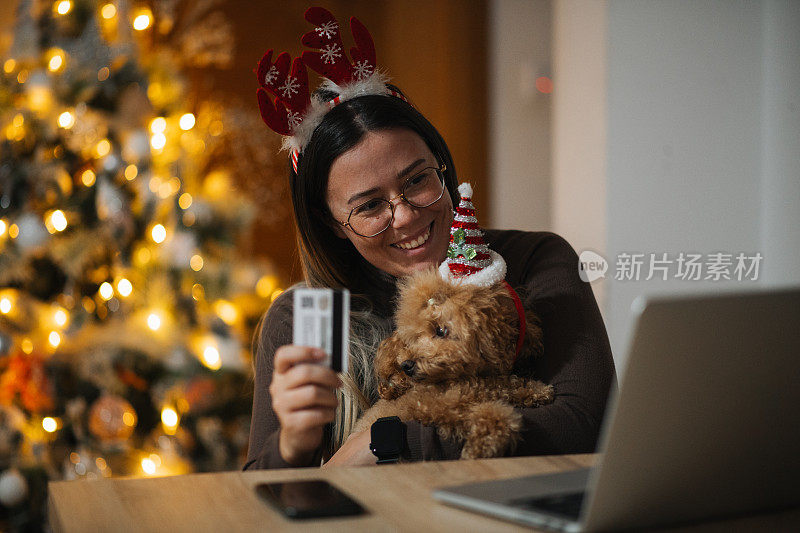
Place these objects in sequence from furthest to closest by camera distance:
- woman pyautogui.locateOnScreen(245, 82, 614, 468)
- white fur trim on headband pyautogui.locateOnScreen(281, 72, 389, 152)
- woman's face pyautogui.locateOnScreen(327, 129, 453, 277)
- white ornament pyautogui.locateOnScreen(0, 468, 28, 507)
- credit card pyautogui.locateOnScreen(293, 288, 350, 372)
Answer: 1. white ornament pyautogui.locateOnScreen(0, 468, 28, 507)
2. white fur trim on headband pyautogui.locateOnScreen(281, 72, 389, 152)
3. woman's face pyautogui.locateOnScreen(327, 129, 453, 277)
4. woman pyautogui.locateOnScreen(245, 82, 614, 468)
5. credit card pyautogui.locateOnScreen(293, 288, 350, 372)

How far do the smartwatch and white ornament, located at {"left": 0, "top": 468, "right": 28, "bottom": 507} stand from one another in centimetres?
174

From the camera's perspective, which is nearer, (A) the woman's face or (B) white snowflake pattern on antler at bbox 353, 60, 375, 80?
(A) the woman's face

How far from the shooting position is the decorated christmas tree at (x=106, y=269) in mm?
2451

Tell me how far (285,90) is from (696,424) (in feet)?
4.02

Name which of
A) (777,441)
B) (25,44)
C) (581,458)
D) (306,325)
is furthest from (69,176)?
(777,441)

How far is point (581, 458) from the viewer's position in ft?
3.01

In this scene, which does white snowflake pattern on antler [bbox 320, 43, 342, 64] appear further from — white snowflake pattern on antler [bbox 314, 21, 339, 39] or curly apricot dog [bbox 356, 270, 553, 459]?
curly apricot dog [bbox 356, 270, 553, 459]

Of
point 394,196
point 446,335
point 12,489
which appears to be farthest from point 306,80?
point 12,489

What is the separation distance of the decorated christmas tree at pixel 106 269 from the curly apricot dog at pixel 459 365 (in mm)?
1397

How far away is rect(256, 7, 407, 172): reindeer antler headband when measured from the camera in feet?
5.19

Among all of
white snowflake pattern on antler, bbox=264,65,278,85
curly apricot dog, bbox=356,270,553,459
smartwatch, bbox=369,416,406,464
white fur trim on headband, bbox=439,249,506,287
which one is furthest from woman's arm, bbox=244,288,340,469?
white snowflake pattern on antler, bbox=264,65,278,85

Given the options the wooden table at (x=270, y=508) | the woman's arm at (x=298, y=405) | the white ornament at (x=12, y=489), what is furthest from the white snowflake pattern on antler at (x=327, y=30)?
the white ornament at (x=12, y=489)

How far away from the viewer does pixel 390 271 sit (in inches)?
60.7

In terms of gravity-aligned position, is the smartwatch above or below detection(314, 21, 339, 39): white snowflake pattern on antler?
below
